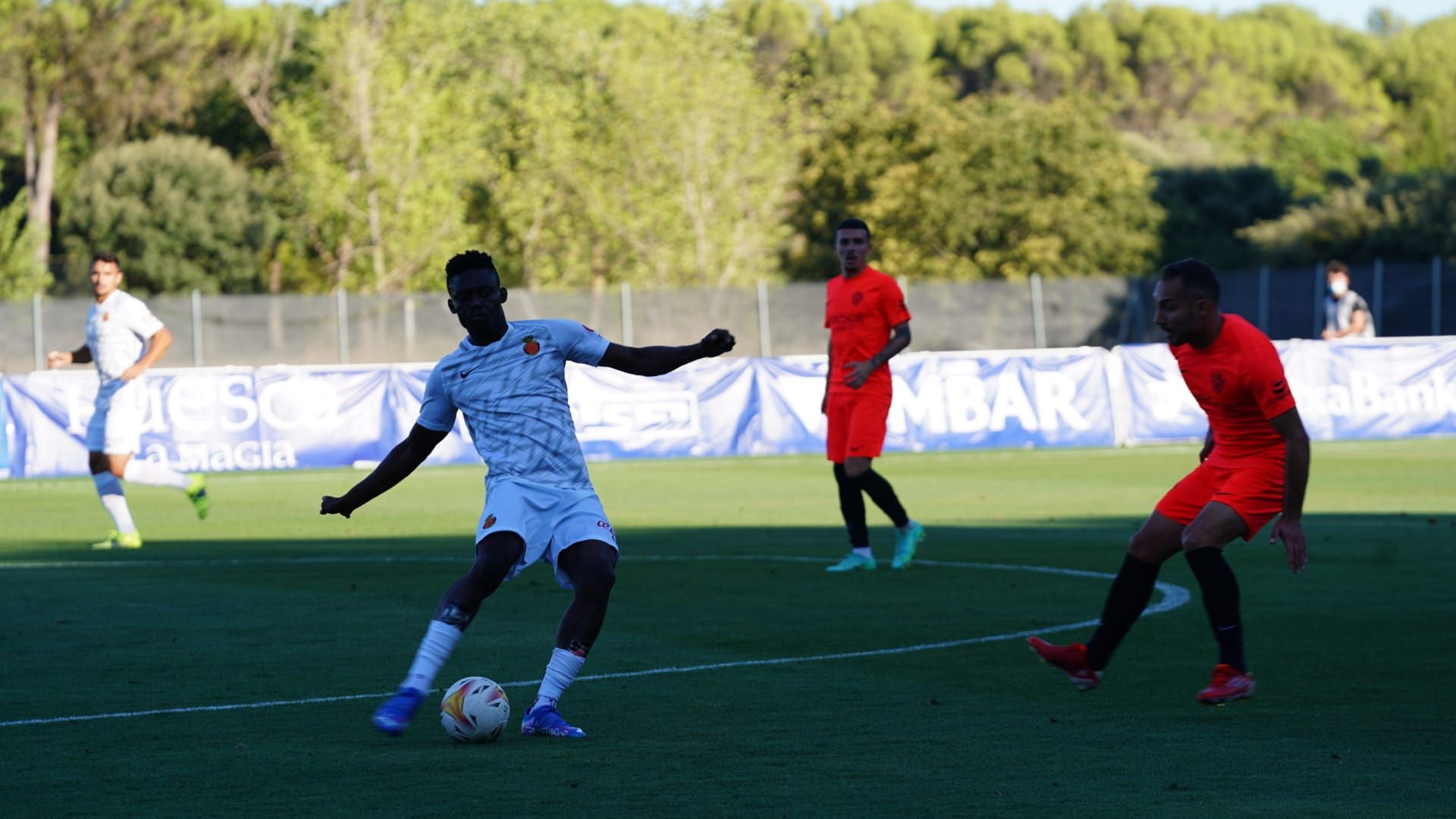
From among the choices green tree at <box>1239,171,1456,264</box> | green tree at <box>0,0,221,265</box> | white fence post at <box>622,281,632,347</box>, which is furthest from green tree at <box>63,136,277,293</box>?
green tree at <box>1239,171,1456,264</box>

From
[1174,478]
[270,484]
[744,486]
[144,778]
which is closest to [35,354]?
[270,484]

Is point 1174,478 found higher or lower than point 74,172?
lower

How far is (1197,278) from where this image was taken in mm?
7473

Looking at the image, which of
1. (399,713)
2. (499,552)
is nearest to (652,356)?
(499,552)

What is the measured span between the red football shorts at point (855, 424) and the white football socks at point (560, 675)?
19.5 feet

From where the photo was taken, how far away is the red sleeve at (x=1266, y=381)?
7.36 m

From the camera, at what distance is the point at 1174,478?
22375mm

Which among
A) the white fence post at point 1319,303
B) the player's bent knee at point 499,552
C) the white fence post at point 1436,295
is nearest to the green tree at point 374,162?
the white fence post at point 1319,303

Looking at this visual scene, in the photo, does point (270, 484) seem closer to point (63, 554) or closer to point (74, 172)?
point (63, 554)

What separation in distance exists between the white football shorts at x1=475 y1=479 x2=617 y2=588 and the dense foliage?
4863 cm

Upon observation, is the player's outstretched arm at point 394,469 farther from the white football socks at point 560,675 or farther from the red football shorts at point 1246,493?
the red football shorts at point 1246,493

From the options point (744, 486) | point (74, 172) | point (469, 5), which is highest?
point (469, 5)

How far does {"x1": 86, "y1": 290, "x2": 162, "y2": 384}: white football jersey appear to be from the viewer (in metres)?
15.1

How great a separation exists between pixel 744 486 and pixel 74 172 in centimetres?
4736
